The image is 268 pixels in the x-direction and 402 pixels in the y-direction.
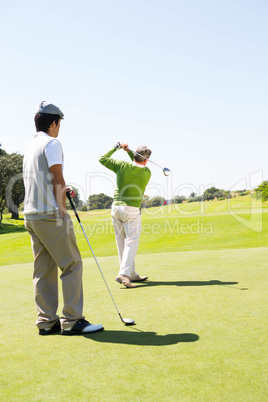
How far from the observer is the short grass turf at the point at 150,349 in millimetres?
2375

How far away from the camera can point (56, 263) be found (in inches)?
152

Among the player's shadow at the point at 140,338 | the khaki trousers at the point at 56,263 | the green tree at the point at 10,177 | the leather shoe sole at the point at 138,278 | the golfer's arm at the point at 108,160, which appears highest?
the green tree at the point at 10,177

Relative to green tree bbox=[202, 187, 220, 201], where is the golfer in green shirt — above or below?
below

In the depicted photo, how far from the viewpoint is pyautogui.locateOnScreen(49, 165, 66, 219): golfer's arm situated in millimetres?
3654

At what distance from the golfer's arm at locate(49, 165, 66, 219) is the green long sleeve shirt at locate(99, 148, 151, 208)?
2.69 m

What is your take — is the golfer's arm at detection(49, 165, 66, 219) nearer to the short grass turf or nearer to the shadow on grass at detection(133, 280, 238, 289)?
the short grass turf

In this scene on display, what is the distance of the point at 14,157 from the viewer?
45562mm

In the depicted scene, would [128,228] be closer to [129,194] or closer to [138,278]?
[129,194]

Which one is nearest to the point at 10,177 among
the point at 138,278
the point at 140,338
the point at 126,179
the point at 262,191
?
the point at 126,179

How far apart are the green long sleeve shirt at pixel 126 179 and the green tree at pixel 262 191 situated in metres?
59.7

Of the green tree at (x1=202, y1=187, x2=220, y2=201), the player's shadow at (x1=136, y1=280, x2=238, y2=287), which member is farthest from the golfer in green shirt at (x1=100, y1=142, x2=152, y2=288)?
the green tree at (x1=202, y1=187, x2=220, y2=201)

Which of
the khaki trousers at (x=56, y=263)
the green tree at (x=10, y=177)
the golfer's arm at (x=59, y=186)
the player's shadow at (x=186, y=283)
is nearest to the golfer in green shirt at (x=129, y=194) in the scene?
the player's shadow at (x=186, y=283)

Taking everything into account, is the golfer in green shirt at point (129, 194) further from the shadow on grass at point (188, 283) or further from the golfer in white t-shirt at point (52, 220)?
the golfer in white t-shirt at point (52, 220)

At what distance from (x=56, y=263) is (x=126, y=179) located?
2820 mm
